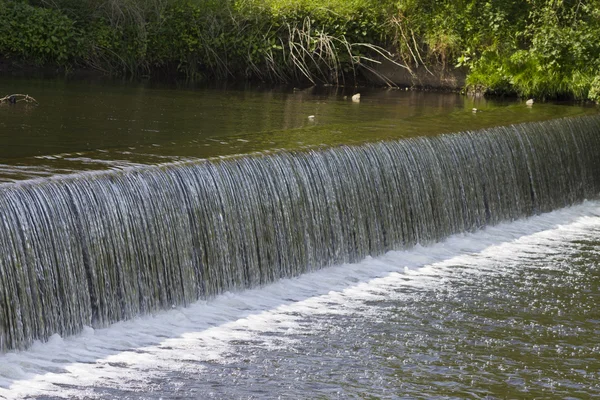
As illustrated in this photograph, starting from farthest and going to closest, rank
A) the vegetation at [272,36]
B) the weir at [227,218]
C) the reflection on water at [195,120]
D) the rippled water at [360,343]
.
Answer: the vegetation at [272,36], the reflection on water at [195,120], the weir at [227,218], the rippled water at [360,343]

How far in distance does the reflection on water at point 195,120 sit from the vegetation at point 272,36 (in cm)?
102

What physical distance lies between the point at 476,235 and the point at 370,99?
6212 mm

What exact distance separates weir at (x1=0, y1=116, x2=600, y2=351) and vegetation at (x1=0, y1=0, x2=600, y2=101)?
576 cm

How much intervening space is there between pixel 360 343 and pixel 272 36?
1272cm

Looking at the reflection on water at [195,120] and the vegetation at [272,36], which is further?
the vegetation at [272,36]

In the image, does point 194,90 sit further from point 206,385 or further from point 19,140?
point 206,385

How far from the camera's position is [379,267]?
1002 cm

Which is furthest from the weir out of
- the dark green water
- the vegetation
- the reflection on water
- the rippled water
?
the vegetation

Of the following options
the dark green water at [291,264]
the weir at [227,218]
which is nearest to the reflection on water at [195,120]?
the dark green water at [291,264]

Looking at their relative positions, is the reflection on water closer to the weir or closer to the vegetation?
the weir

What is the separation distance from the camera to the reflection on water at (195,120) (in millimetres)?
9672

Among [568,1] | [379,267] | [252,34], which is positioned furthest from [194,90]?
[379,267]

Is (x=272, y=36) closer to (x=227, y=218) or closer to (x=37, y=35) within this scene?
(x=37, y=35)

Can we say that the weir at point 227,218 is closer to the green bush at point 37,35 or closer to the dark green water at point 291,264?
the dark green water at point 291,264
